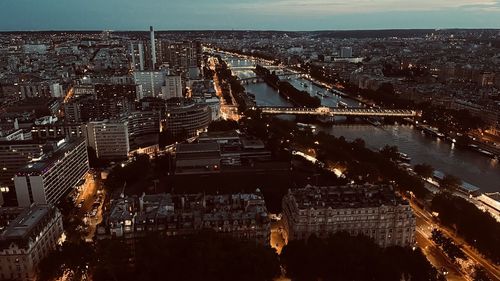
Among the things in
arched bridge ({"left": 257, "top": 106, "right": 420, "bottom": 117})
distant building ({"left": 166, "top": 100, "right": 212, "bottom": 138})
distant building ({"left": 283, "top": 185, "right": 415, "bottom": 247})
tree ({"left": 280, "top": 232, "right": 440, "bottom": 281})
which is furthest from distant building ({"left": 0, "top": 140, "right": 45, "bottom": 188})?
arched bridge ({"left": 257, "top": 106, "right": 420, "bottom": 117})

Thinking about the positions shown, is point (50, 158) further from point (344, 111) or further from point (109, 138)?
point (344, 111)

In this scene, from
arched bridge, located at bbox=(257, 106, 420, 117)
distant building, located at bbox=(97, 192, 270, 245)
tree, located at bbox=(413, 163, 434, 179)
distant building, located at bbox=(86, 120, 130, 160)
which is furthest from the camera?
arched bridge, located at bbox=(257, 106, 420, 117)

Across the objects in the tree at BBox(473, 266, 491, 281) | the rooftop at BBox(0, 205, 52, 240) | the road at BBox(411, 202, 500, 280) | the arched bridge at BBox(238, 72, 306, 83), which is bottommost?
the road at BBox(411, 202, 500, 280)

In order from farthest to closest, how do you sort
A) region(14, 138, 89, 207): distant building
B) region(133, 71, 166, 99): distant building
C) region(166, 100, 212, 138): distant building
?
1. region(133, 71, 166, 99): distant building
2. region(166, 100, 212, 138): distant building
3. region(14, 138, 89, 207): distant building

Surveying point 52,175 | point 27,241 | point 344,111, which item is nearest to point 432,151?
point 344,111

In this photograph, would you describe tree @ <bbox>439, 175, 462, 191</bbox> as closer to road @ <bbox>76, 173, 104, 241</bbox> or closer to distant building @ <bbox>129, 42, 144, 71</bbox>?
road @ <bbox>76, 173, 104, 241</bbox>

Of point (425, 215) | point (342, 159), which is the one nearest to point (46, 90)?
point (342, 159)

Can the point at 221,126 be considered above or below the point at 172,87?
below
